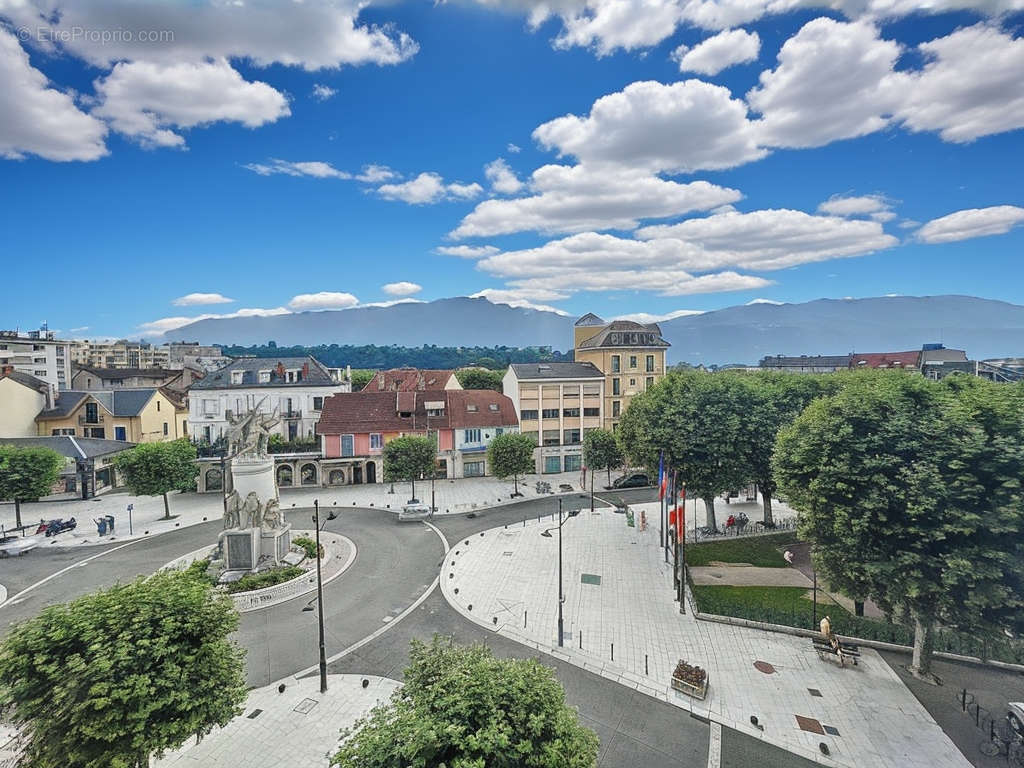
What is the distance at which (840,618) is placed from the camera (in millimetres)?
23750

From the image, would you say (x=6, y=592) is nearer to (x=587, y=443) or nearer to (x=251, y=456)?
(x=251, y=456)

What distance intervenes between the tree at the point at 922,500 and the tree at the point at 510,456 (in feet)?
105

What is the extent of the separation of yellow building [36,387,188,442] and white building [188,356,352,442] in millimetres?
6579

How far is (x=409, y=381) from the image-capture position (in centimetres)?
7506

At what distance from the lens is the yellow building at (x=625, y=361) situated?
64.4m

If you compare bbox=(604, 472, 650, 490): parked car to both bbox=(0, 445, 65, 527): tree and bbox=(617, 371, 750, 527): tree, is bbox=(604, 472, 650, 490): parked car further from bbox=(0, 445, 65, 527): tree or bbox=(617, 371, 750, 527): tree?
bbox=(0, 445, 65, 527): tree

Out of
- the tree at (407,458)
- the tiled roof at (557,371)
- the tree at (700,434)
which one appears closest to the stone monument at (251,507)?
the tree at (407,458)

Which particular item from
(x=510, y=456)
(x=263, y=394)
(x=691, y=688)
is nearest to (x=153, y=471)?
(x=263, y=394)

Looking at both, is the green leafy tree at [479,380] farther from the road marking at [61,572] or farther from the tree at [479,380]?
the road marking at [61,572]

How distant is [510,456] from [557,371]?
1670cm

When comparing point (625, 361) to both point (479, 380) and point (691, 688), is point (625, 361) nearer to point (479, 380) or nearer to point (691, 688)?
point (479, 380)

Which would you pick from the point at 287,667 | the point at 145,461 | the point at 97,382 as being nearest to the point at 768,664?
the point at 287,667

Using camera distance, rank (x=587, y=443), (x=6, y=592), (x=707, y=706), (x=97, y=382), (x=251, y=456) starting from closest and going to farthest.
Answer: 1. (x=707, y=706)
2. (x=6, y=592)
3. (x=251, y=456)
4. (x=587, y=443)
5. (x=97, y=382)

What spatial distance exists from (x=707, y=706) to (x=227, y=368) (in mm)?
61669
